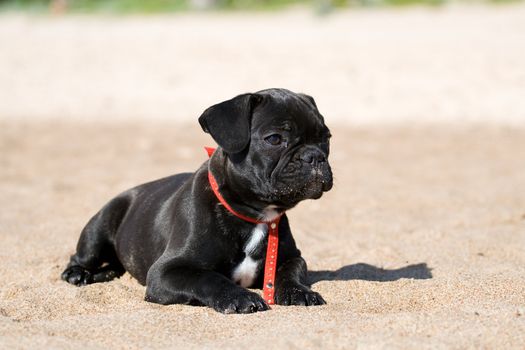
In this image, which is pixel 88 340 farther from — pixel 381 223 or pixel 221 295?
pixel 381 223

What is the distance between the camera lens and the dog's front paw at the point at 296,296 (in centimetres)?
543

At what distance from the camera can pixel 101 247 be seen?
22.1 feet

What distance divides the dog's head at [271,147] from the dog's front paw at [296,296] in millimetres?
494

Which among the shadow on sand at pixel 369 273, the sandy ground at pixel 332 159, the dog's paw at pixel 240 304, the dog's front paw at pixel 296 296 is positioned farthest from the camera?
the shadow on sand at pixel 369 273

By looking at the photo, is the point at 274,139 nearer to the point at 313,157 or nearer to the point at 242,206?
the point at 313,157

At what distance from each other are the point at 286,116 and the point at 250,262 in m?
0.95

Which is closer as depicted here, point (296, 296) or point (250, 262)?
point (296, 296)

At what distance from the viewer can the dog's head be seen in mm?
5316

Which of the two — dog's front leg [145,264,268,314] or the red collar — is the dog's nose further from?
dog's front leg [145,264,268,314]

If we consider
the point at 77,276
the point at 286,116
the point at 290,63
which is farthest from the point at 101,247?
the point at 290,63

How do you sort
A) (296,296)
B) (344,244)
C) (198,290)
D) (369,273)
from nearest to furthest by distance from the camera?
(198,290)
(296,296)
(369,273)
(344,244)

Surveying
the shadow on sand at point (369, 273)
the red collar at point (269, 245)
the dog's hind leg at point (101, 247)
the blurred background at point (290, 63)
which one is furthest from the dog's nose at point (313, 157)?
the blurred background at point (290, 63)

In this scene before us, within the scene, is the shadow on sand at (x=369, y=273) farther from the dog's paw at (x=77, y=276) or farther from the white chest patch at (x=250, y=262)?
the dog's paw at (x=77, y=276)

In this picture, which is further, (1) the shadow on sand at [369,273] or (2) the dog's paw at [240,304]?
(1) the shadow on sand at [369,273]
